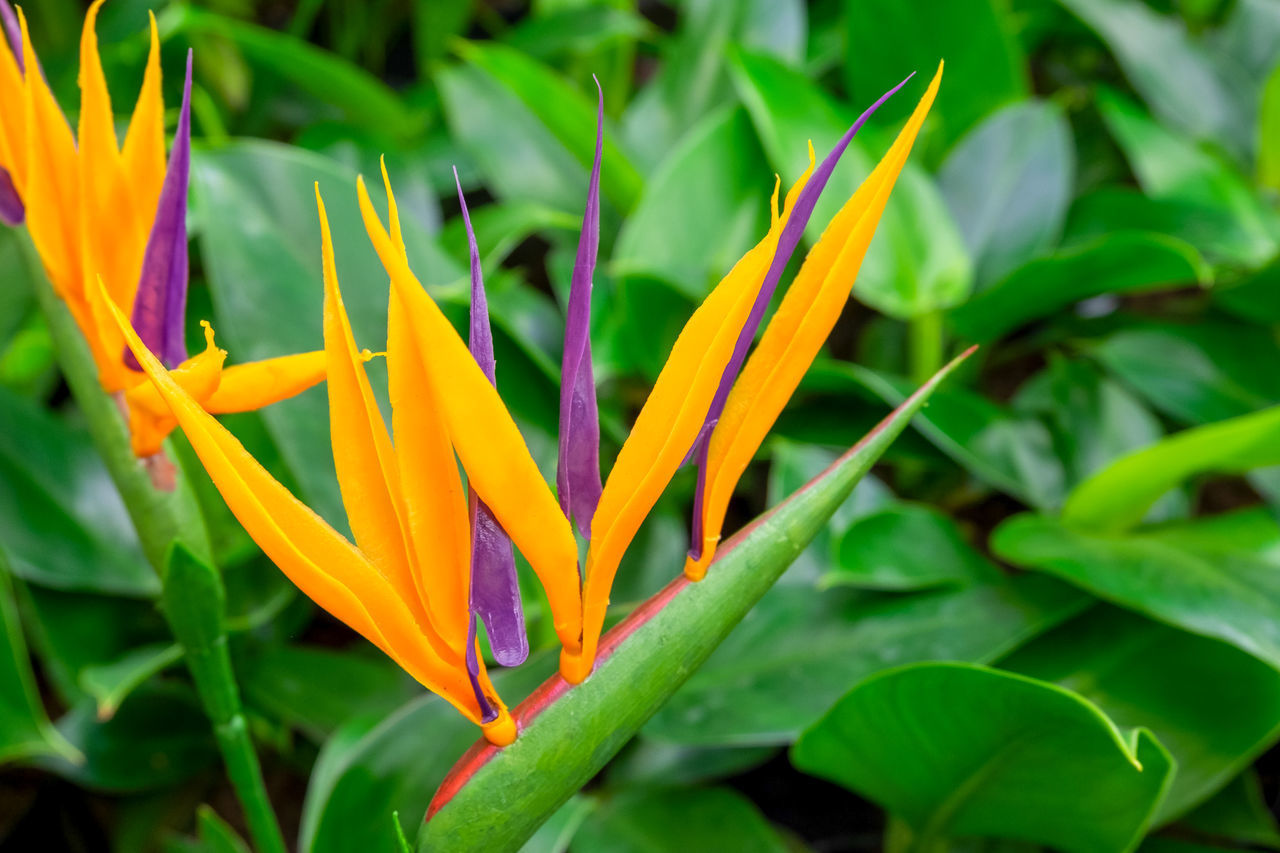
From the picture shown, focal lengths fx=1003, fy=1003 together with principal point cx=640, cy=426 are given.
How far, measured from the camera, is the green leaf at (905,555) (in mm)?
521

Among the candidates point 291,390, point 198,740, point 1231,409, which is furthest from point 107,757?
point 1231,409

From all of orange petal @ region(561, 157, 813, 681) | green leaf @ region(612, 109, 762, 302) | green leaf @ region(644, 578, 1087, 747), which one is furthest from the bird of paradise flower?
green leaf @ region(612, 109, 762, 302)

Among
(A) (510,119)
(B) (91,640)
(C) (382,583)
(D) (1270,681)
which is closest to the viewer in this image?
(C) (382,583)

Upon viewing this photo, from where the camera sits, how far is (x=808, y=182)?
23 centimetres

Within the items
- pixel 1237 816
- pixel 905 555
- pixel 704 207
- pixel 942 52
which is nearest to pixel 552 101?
pixel 704 207

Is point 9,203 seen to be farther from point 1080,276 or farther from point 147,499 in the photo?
point 1080,276

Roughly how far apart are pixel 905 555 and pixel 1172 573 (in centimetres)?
13

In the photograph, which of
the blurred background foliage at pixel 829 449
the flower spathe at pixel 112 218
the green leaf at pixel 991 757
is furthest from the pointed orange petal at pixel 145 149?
the green leaf at pixel 991 757

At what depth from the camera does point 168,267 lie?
0.28 meters

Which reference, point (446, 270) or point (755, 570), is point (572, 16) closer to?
point (446, 270)

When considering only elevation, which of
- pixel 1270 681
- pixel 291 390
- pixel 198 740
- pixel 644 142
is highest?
pixel 291 390

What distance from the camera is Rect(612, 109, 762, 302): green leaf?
2.14ft

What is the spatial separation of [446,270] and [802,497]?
0.36 m

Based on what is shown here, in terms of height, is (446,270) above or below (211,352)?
below
